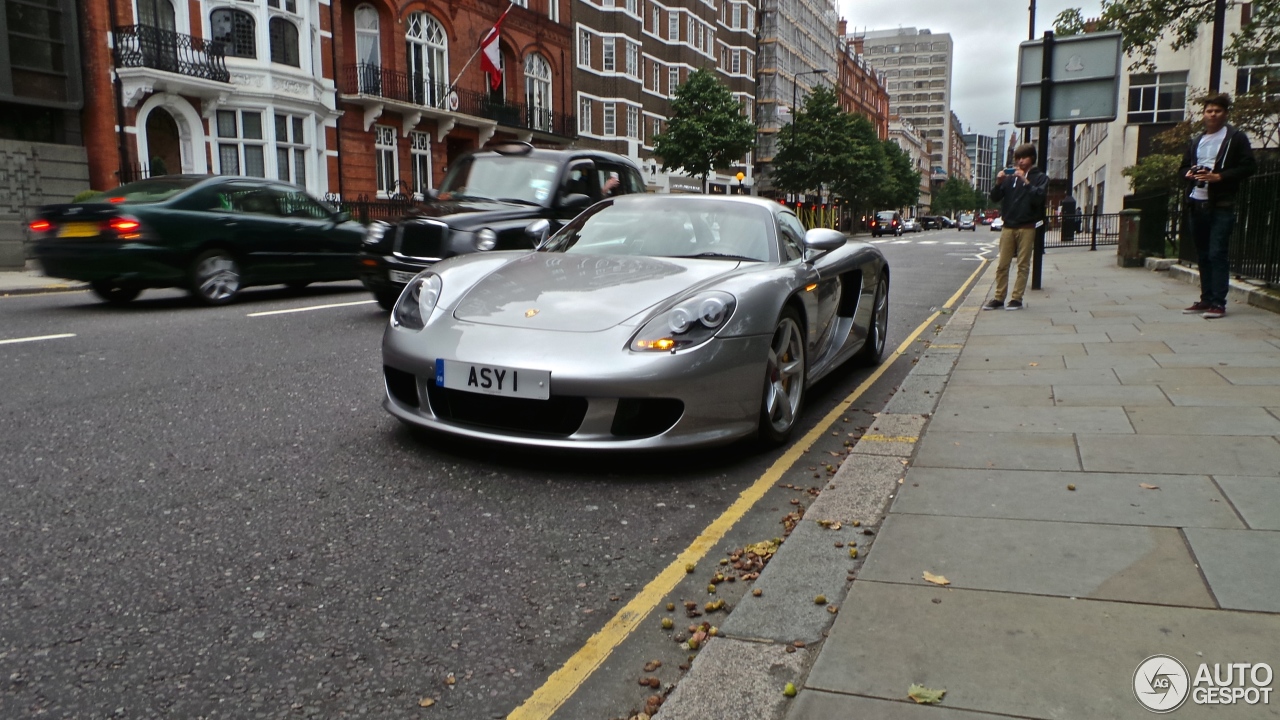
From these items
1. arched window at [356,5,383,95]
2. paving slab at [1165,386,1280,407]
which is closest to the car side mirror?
paving slab at [1165,386,1280,407]

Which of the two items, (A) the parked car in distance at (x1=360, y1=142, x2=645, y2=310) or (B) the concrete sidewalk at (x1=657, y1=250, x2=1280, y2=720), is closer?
(B) the concrete sidewalk at (x1=657, y1=250, x2=1280, y2=720)

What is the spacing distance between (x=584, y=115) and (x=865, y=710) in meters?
45.8

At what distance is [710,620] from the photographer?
2742mm

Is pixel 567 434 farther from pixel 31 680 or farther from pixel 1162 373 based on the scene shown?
pixel 1162 373

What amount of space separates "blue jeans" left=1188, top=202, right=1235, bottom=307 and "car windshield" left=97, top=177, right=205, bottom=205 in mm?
10123

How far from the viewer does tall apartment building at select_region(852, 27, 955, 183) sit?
179 m

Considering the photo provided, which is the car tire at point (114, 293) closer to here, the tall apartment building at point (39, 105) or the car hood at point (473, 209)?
the car hood at point (473, 209)

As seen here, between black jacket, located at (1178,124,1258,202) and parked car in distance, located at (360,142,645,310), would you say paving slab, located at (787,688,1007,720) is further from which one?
black jacket, located at (1178,124,1258,202)

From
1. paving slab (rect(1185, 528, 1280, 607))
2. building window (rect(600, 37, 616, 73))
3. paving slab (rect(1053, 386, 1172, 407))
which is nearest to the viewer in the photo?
paving slab (rect(1185, 528, 1280, 607))

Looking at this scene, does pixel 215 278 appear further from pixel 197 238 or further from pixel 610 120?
pixel 610 120

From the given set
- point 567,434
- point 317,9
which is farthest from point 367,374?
point 317,9

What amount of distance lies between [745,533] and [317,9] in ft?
92.6

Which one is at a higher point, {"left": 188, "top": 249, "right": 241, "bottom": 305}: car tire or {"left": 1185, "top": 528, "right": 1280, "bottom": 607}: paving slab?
{"left": 188, "top": 249, "right": 241, "bottom": 305}: car tire

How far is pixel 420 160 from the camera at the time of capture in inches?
1318
